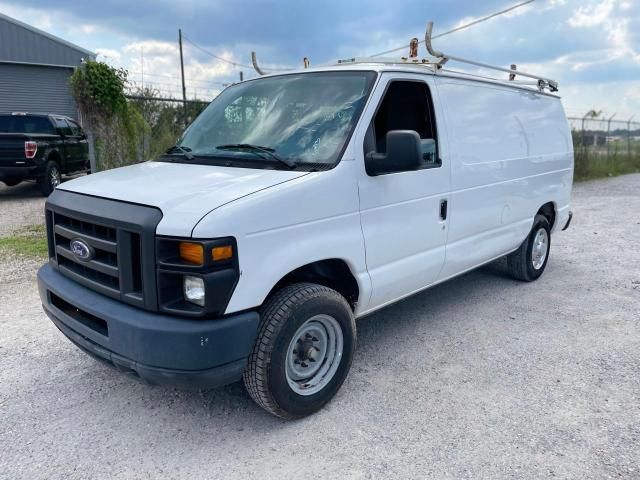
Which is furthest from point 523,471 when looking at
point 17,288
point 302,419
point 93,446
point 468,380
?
point 17,288

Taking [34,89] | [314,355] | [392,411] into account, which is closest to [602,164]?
[392,411]

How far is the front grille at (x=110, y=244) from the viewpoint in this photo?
2768mm

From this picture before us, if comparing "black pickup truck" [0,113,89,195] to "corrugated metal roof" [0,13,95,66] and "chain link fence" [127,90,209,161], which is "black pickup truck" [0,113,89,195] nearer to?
"chain link fence" [127,90,209,161]

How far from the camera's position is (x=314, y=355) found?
342 centimetres

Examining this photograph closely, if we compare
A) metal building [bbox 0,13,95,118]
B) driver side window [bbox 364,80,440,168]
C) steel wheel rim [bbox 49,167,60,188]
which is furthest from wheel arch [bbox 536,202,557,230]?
metal building [bbox 0,13,95,118]

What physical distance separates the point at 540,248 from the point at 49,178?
34.2ft

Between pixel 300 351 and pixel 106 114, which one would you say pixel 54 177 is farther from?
pixel 300 351

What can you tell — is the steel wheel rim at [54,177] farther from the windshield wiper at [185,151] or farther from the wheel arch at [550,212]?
the wheel arch at [550,212]

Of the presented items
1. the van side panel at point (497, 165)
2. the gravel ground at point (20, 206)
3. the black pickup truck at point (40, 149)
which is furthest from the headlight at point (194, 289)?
the black pickup truck at point (40, 149)

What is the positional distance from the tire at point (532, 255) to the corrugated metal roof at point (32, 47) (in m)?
18.8

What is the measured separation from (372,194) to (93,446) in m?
2.29

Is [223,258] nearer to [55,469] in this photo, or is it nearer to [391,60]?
[55,469]

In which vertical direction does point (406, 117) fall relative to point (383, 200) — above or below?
above

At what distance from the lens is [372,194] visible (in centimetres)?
357
